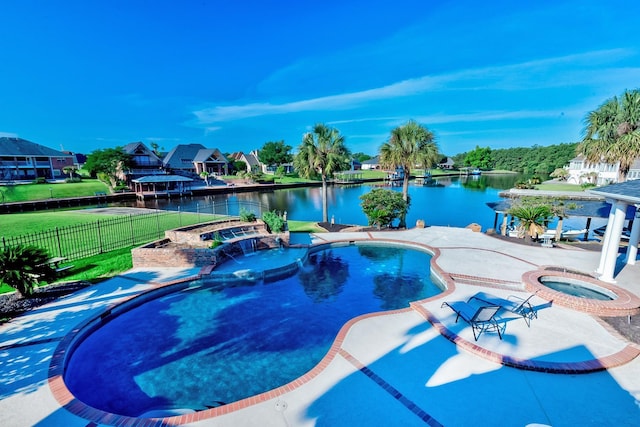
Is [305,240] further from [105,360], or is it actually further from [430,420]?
[430,420]

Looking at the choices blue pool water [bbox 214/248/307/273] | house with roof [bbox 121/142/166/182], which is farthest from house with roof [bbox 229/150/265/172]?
blue pool water [bbox 214/248/307/273]

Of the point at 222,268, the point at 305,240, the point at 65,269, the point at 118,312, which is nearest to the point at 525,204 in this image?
the point at 305,240

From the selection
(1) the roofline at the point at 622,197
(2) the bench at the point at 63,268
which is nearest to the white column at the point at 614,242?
(1) the roofline at the point at 622,197

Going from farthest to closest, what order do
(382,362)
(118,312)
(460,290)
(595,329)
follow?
(460,290) → (118,312) → (595,329) → (382,362)

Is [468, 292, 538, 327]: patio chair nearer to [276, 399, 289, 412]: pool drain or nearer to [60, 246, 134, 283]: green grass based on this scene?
[276, 399, 289, 412]: pool drain

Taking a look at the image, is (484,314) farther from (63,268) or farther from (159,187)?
(159,187)

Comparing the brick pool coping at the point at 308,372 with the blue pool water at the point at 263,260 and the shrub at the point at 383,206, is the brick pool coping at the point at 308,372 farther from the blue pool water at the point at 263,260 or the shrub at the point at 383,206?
the shrub at the point at 383,206
